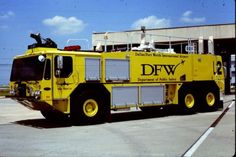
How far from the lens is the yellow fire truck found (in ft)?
45.3

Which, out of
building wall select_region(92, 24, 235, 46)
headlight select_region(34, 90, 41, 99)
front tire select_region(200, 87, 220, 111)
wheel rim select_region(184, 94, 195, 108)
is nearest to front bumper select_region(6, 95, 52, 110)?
headlight select_region(34, 90, 41, 99)

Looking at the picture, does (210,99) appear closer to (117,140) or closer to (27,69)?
(27,69)

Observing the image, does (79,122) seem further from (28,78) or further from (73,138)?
(73,138)

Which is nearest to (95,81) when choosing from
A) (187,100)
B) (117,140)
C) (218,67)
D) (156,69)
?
(156,69)

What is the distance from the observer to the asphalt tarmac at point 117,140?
8688 millimetres

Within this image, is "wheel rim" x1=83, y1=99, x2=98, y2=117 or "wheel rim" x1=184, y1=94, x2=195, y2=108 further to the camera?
"wheel rim" x1=184, y1=94, x2=195, y2=108

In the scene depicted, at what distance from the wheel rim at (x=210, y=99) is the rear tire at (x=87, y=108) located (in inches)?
250

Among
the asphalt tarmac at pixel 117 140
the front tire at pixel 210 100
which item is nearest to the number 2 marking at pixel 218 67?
the front tire at pixel 210 100

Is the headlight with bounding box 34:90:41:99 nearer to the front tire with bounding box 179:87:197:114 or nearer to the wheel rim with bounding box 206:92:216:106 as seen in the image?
the front tire with bounding box 179:87:197:114

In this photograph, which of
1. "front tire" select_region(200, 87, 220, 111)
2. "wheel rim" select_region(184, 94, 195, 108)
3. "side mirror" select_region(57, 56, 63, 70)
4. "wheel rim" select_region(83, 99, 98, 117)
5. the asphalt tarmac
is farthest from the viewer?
"front tire" select_region(200, 87, 220, 111)

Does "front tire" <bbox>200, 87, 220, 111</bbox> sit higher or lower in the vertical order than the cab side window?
lower

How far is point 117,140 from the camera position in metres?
10.5

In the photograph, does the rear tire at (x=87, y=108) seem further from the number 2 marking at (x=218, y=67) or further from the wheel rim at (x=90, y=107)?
the number 2 marking at (x=218, y=67)

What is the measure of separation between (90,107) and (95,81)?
0.91 meters
